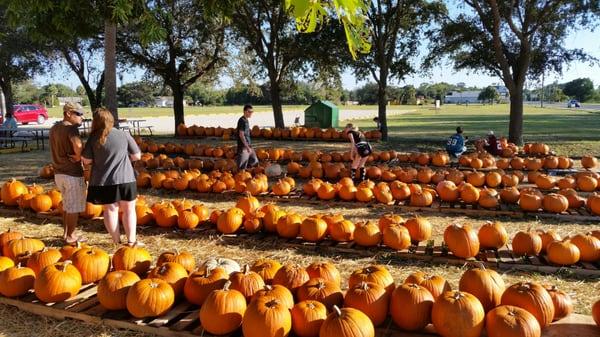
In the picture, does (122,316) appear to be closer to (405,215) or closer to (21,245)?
(21,245)

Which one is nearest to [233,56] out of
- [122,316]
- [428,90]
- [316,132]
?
[316,132]

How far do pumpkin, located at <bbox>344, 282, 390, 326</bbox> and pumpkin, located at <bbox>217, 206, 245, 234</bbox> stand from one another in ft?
10.8

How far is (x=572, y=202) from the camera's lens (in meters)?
7.79

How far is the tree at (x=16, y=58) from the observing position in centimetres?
2452

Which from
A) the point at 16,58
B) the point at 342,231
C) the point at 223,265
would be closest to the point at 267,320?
the point at 223,265

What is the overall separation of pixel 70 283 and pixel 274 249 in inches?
106

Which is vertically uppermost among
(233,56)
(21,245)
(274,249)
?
(233,56)

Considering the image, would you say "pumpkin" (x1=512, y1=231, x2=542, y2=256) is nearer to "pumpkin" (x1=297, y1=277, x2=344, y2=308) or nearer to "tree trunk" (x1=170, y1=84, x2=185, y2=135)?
"pumpkin" (x1=297, y1=277, x2=344, y2=308)

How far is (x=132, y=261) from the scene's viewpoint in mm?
4438

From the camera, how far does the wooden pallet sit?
3.36 meters

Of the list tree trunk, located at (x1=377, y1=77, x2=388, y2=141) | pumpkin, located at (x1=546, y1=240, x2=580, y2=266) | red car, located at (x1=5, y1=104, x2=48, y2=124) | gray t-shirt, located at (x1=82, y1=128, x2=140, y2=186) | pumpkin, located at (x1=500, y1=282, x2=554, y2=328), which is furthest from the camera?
red car, located at (x1=5, y1=104, x2=48, y2=124)

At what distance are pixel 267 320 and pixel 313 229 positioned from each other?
9.67 ft

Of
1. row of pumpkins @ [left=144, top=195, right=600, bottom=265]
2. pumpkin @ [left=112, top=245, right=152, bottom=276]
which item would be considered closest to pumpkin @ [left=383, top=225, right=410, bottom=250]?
row of pumpkins @ [left=144, top=195, right=600, bottom=265]

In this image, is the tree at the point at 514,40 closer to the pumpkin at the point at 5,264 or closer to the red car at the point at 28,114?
the pumpkin at the point at 5,264
